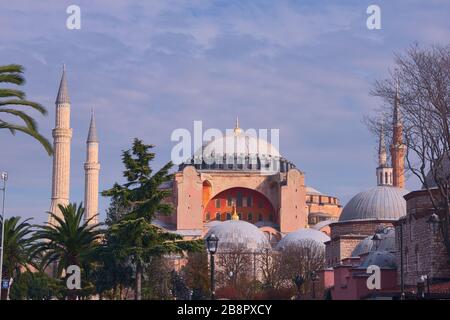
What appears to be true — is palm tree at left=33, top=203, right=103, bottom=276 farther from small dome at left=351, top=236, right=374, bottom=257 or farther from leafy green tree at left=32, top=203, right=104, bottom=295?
small dome at left=351, top=236, right=374, bottom=257

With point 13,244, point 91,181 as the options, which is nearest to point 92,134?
point 91,181

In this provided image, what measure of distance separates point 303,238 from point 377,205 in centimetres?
1389

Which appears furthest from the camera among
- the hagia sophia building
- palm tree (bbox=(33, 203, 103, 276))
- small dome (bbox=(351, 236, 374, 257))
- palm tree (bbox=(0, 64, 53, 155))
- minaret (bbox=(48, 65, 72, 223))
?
minaret (bbox=(48, 65, 72, 223))

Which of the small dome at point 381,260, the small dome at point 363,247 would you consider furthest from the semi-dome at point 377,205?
the small dome at point 381,260

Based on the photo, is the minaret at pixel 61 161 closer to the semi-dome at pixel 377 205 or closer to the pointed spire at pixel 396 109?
the semi-dome at pixel 377 205

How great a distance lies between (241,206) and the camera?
8606 cm

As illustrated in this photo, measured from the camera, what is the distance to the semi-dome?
5500 cm

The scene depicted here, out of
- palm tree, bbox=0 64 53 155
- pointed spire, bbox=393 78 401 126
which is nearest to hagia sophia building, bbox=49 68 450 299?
pointed spire, bbox=393 78 401 126

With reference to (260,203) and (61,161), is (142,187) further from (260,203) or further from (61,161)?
(260,203)

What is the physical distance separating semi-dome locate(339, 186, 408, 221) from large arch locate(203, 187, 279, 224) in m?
28.1

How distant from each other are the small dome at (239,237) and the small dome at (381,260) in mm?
22589

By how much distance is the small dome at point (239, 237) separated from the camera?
6566cm

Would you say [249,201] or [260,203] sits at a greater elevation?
[249,201]

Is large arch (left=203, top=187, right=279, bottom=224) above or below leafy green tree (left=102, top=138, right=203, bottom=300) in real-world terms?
above
